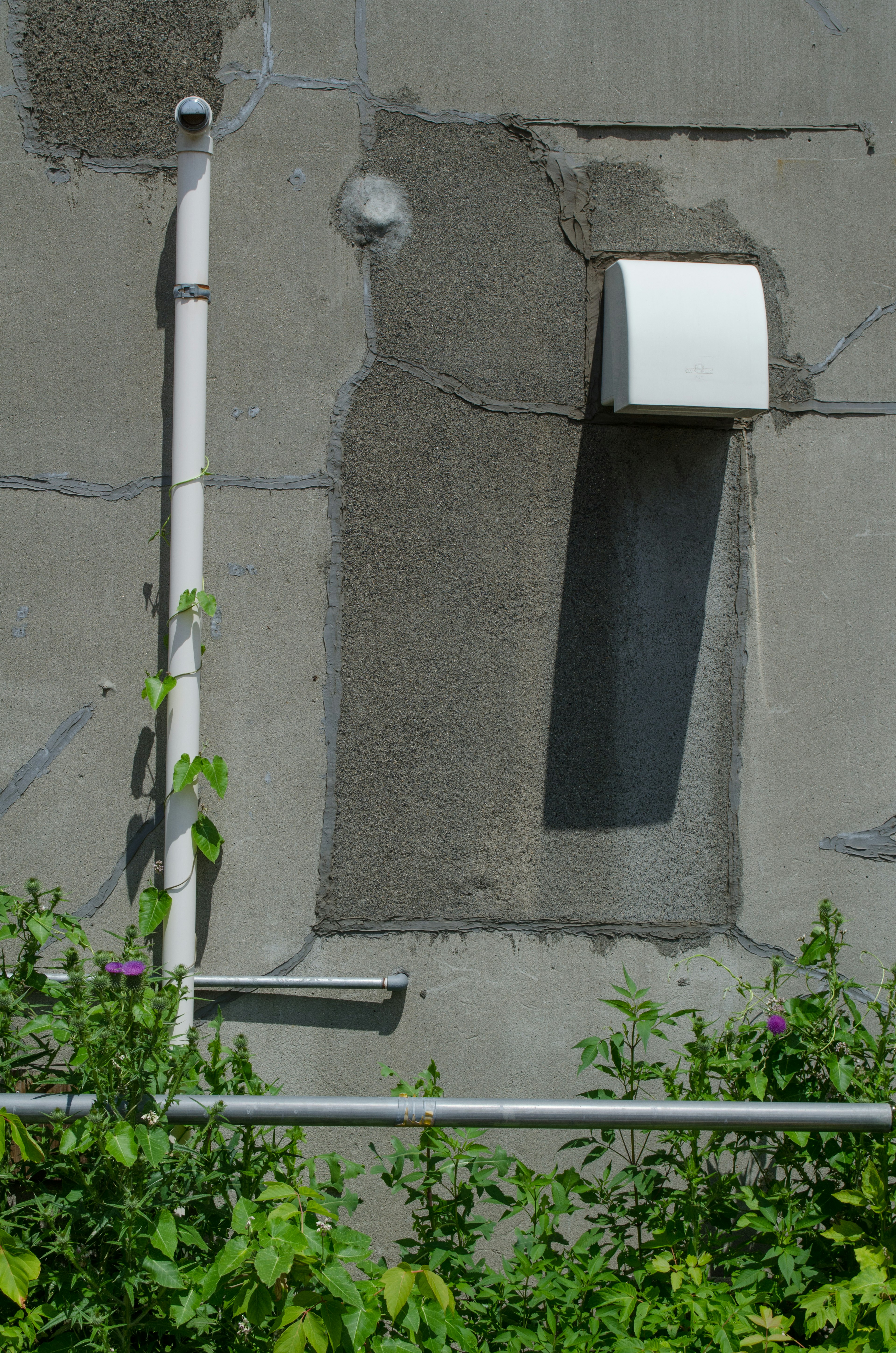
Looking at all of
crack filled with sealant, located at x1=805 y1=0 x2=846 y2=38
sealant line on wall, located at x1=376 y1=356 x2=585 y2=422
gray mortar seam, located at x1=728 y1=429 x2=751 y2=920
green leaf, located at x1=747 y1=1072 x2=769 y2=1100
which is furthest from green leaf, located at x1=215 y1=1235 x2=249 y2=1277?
crack filled with sealant, located at x1=805 y1=0 x2=846 y2=38

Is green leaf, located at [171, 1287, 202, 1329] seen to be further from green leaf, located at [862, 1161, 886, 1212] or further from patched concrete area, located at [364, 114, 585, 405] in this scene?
patched concrete area, located at [364, 114, 585, 405]

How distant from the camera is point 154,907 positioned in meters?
2.40

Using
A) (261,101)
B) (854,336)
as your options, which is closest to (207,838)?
(261,101)

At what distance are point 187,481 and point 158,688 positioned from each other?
0.55 meters

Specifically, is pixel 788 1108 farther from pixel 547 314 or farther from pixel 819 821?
pixel 547 314

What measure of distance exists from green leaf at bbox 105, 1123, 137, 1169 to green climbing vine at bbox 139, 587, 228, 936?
3.34 ft

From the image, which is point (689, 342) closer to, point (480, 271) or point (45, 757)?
point (480, 271)

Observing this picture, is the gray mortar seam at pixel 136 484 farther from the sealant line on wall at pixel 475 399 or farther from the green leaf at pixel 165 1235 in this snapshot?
the green leaf at pixel 165 1235

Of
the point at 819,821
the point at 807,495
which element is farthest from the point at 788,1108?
the point at 807,495

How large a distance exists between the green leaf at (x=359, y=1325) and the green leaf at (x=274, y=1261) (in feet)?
0.37

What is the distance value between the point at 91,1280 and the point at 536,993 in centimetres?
139

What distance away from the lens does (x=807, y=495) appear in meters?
2.70

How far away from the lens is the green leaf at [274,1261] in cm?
127

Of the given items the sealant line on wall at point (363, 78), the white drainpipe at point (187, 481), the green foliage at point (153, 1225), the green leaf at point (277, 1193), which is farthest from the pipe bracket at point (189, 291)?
the green leaf at point (277, 1193)
